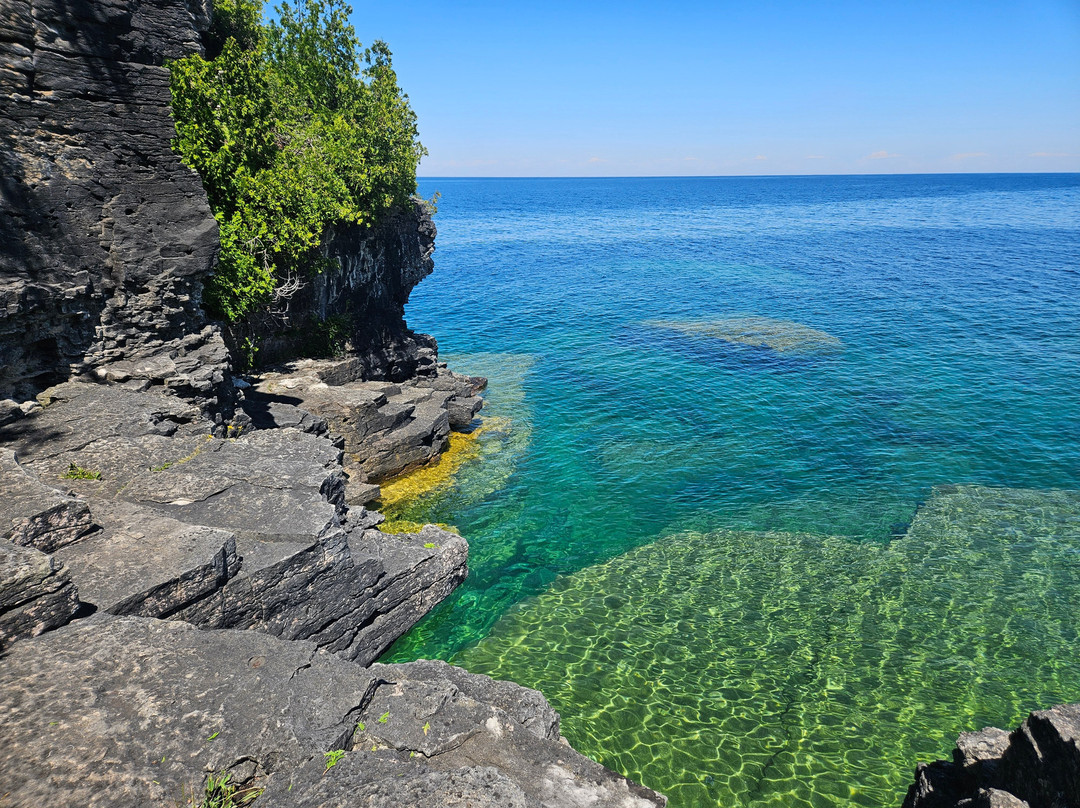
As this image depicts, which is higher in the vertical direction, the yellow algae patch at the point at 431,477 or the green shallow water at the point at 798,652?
the yellow algae patch at the point at 431,477

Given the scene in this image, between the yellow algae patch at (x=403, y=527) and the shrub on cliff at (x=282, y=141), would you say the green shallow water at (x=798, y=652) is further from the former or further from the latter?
the shrub on cliff at (x=282, y=141)

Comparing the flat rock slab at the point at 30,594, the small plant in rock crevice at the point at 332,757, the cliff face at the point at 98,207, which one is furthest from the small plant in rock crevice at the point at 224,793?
the cliff face at the point at 98,207

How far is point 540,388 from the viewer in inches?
1542

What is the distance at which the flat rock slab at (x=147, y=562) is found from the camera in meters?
10.9

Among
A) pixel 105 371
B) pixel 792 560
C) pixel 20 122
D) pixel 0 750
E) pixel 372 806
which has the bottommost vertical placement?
pixel 792 560

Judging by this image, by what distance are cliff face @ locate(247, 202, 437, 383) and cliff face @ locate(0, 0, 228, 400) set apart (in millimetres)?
8068

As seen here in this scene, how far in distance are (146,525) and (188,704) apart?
4894 mm

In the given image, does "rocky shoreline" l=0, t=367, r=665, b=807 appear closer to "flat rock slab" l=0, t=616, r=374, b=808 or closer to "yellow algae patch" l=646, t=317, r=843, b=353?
"flat rock slab" l=0, t=616, r=374, b=808

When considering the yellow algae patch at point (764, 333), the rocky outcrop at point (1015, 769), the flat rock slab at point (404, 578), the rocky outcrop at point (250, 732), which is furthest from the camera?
the yellow algae patch at point (764, 333)

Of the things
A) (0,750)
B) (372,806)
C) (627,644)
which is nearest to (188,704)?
(0,750)

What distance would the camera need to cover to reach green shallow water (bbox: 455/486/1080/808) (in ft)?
45.9

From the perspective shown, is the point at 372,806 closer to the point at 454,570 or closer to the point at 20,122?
the point at 454,570

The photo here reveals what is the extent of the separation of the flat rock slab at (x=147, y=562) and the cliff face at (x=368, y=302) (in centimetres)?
1514

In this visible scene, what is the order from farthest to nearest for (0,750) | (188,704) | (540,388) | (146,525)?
(540,388), (146,525), (188,704), (0,750)
